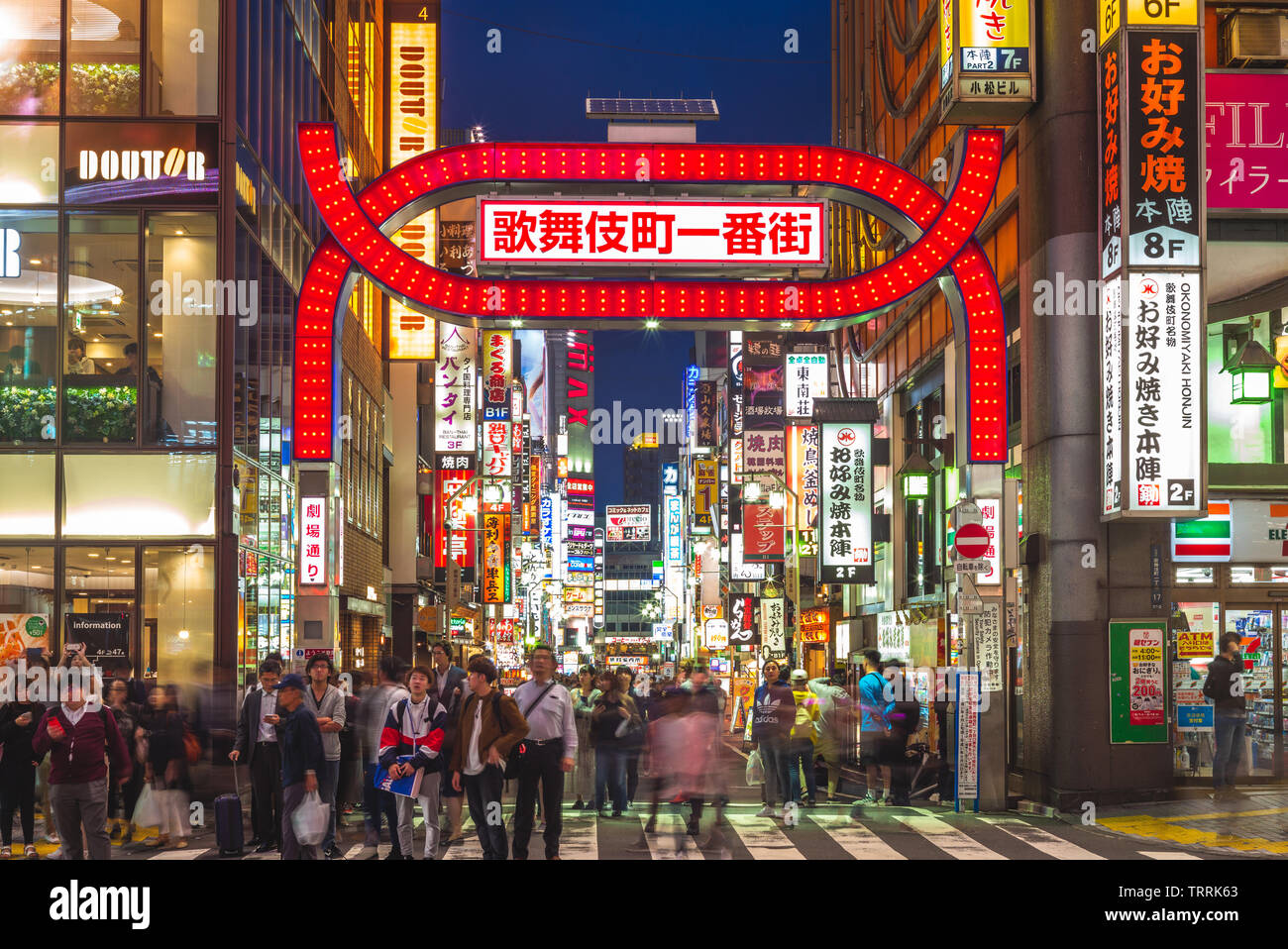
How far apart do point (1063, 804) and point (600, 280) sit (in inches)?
375

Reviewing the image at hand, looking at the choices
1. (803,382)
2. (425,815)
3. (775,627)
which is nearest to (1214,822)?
(425,815)

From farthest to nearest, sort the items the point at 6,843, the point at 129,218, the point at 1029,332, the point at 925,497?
1. the point at 925,497
2. the point at 129,218
3. the point at 1029,332
4. the point at 6,843

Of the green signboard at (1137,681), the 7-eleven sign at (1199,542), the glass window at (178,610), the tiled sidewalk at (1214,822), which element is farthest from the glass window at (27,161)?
the tiled sidewalk at (1214,822)

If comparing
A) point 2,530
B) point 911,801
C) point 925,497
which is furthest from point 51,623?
point 925,497

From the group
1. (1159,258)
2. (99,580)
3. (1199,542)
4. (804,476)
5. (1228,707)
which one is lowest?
(1228,707)

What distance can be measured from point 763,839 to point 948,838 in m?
2.15

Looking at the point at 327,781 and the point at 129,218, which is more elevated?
the point at 129,218

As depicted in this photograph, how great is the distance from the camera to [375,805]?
1636 centimetres

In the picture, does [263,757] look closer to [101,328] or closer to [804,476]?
[101,328]

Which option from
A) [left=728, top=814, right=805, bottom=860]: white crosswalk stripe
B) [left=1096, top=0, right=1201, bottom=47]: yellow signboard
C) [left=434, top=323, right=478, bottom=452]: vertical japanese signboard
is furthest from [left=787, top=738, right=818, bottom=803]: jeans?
[left=434, top=323, right=478, bottom=452]: vertical japanese signboard

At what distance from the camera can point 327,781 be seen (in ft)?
53.5

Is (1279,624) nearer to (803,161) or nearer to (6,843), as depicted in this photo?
(803,161)

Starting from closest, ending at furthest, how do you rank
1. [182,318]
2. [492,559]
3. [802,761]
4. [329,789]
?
[329,789] → [802,761] → [182,318] → [492,559]

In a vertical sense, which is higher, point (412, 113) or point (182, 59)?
point (412, 113)
